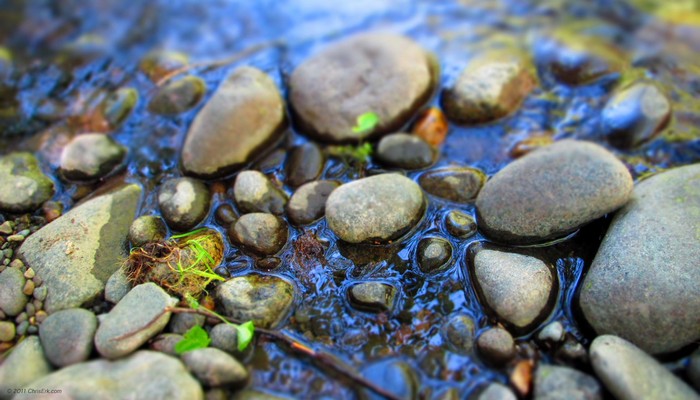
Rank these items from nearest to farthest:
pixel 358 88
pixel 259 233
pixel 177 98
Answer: pixel 259 233, pixel 358 88, pixel 177 98

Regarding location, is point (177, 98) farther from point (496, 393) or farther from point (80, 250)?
point (496, 393)

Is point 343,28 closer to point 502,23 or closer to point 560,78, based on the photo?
point 502,23

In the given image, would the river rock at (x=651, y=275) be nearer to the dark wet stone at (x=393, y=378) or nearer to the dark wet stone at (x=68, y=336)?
the dark wet stone at (x=393, y=378)

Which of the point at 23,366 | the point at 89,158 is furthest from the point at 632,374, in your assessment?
the point at 89,158

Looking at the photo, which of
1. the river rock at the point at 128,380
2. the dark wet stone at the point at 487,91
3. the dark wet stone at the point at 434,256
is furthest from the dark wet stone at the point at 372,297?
the dark wet stone at the point at 487,91

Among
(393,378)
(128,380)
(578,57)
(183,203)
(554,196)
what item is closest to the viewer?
(128,380)
